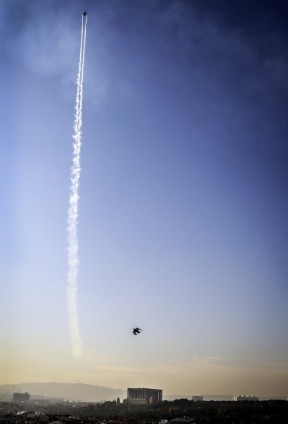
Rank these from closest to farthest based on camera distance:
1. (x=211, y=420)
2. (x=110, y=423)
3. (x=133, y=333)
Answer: (x=133, y=333), (x=211, y=420), (x=110, y=423)

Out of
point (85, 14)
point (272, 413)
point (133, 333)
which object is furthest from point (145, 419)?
point (85, 14)

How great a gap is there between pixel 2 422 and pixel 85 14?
153983 mm

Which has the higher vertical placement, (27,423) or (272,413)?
(272,413)

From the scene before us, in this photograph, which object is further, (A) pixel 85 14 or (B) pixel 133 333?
(B) pixel 133 333

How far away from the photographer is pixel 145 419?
171500mm

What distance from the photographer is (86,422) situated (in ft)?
530

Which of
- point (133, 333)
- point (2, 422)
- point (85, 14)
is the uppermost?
point (85, 14)

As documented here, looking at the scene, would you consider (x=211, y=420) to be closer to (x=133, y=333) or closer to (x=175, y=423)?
(x=175, y=423)

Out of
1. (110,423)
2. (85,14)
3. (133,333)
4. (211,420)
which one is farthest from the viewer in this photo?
(110,423)

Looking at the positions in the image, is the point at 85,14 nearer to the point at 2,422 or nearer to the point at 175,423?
the point at 175,423

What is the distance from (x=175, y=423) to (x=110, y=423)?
26.9 metres

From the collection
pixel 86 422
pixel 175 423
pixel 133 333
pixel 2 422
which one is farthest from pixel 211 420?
pixel 2 422

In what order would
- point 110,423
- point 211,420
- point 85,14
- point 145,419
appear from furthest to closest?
1. point 145,419
2. point 110,423
3. point 211,420
4. point 85,14

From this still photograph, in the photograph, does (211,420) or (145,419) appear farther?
(145,419)
